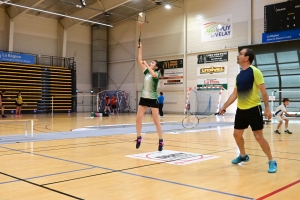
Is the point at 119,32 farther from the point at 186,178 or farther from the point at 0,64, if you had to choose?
the point at 186,178

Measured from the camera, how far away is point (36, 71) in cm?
2634

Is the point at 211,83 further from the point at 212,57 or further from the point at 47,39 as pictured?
the point at 47,39

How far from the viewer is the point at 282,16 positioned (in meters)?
20.0

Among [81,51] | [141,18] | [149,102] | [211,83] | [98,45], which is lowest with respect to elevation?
[149,102]

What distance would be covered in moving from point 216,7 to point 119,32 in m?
11.1

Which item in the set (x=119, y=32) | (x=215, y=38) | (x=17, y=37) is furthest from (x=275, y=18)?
(x=17, y=37)

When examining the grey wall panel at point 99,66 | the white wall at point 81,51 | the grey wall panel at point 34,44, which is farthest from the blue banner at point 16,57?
the grey wall panel at point 99,66

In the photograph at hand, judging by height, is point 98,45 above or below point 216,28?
below

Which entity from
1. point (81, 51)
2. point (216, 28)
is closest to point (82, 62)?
point (81, 51)

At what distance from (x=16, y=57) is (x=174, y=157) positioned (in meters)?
23.2

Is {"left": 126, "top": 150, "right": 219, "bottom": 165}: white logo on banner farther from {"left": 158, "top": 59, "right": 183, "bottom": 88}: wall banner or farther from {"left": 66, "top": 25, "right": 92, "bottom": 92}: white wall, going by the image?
{"left": 66, "top": 25, "right": 92, "bottom": 92}: white wall

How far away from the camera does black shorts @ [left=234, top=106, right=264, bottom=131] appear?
4.45 meters

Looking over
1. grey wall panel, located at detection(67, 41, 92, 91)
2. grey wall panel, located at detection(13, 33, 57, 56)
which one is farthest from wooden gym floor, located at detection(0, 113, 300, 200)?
grey wall panel, located at detection(67, 41, 92, 91)

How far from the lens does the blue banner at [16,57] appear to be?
2456 centimetres
